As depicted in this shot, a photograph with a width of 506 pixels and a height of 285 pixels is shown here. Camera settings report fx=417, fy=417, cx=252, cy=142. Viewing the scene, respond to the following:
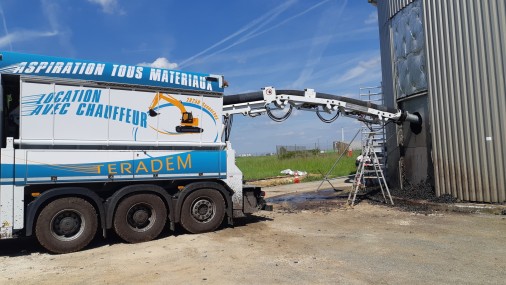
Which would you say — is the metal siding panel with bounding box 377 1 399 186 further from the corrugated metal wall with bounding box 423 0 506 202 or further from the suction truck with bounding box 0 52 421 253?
the suction truck with bounding box 0 52 421 253

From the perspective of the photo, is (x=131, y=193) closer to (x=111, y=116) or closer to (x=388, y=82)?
(x=111, y=116)

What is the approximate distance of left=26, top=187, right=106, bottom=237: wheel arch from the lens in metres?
7.31

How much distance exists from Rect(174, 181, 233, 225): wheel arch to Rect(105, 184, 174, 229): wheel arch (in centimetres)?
15

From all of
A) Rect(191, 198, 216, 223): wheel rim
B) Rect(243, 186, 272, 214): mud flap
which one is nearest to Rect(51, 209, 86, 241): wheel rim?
Rect(191, 198, 216, 223): wheel rim

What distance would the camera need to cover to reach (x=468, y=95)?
11438 mm

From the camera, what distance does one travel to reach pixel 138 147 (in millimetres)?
8500

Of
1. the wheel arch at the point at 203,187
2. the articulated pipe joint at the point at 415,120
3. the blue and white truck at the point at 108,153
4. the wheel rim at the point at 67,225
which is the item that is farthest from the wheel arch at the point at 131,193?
the articulated pipe joint at the point at 415,120

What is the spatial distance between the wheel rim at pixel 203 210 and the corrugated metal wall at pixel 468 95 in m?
7.18

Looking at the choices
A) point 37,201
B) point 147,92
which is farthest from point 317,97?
point 37,201

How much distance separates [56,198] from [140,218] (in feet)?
5.35

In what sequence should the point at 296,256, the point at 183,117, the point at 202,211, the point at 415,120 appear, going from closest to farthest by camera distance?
the point at 296,256 < the point at 183,117 < the point at 202,211 < the point at 415,120

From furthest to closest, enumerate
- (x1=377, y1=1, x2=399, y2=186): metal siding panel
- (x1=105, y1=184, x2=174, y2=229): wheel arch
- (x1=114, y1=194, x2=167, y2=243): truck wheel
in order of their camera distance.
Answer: (x1=377, y1=1, x2=399, y2=186): metal siding panel → (x1=114, y1=194, x2=167, y2=243): truck wheel → (x1=105, y1=184, x2=174, y2=229): wheel arch

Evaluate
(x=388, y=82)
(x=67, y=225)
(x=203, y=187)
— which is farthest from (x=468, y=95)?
(x=67, y=225)

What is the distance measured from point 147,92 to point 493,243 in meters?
7.32
